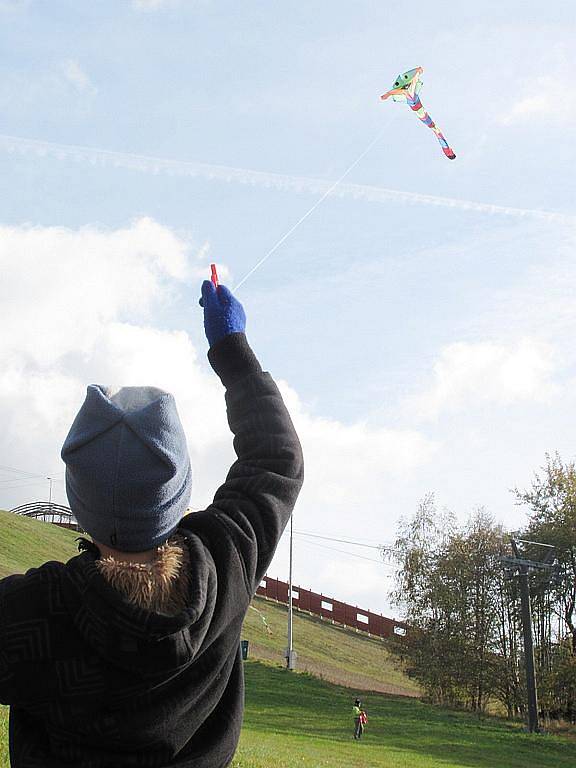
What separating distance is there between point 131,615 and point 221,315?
2.91ft

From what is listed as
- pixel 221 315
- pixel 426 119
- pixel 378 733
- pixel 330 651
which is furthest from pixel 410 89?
pixel 330 651

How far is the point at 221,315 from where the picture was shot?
2.27m

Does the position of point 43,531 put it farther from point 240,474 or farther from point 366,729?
point 240,474

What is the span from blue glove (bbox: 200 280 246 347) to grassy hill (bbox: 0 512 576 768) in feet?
17.9

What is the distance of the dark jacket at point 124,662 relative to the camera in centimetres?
163

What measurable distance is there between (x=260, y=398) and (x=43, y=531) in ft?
197

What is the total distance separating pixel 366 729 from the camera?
94.6ft

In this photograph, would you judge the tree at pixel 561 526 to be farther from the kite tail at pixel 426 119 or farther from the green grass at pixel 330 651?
the kite tail at pixel 426 119

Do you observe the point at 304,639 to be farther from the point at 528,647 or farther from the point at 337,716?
the point at 528,647

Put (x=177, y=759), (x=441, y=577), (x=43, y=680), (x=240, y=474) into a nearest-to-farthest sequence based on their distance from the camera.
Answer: (x=43, y=680)
(x=177, y=759)
(x=240, y=474)
(x=441, y=577)

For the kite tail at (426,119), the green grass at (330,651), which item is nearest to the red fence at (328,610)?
the green grass at (330,651)

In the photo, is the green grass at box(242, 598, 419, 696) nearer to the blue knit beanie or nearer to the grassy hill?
the grassy hill

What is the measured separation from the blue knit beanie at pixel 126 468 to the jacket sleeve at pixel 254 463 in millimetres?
210

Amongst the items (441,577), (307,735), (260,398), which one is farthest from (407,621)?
(260,398)
